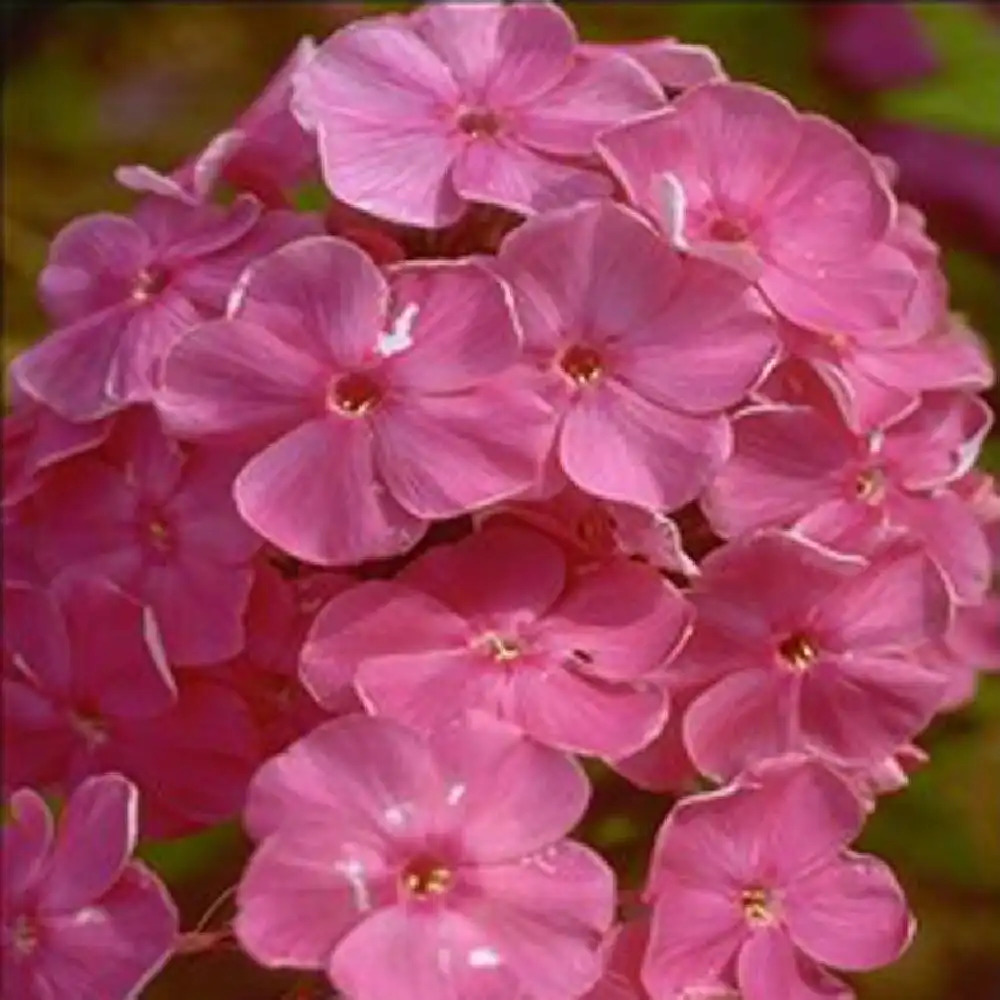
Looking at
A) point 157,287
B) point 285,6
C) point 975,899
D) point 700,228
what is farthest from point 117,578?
point 285,6

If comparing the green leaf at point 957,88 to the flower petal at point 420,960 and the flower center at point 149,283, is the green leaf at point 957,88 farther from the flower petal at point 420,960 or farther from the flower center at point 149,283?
the flower petal at point 420,960

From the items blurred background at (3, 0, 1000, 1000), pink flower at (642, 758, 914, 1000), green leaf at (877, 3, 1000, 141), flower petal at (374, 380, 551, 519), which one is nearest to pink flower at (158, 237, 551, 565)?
flower petal at (374, 380, 551, 519)

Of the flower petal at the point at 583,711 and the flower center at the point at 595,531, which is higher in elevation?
the flower center at the point at 595,531

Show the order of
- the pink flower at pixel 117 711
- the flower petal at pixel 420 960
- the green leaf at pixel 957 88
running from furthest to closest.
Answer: the green leaf at pixel 957 88, the pink flower at pixel 117 711, the flower petal at pixel 420 960

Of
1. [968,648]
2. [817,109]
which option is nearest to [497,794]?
[968,648]

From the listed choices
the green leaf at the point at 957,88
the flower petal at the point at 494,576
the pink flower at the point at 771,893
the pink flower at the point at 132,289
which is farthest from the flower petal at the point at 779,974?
the green leaf at the point at 957,88
